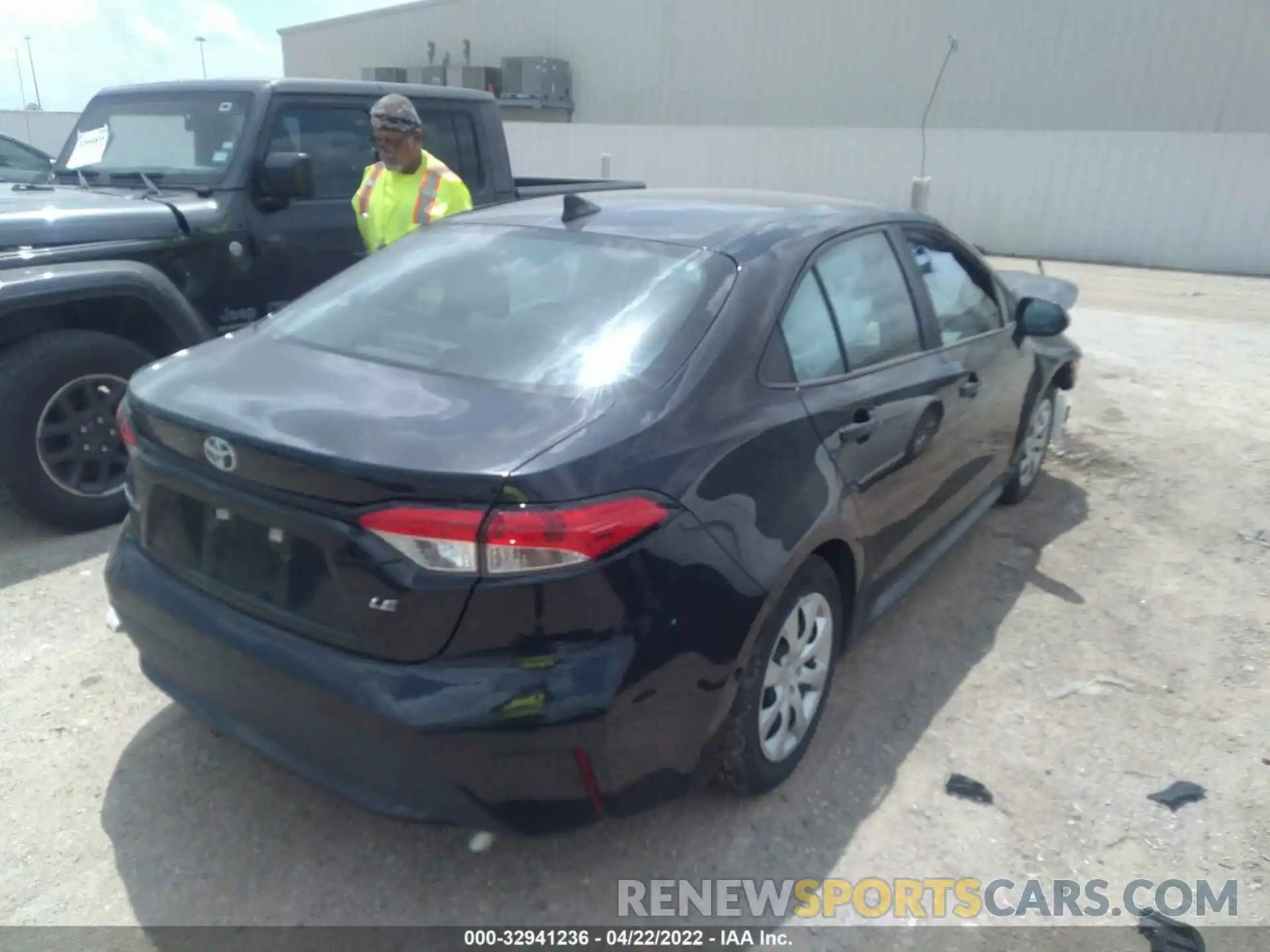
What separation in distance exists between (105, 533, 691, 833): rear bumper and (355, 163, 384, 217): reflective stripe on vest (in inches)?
114

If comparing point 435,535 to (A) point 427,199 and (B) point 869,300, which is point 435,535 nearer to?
(B) point 869,300

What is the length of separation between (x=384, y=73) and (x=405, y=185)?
31137 millimetres

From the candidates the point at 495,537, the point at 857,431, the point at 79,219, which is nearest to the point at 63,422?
the point at 79,219

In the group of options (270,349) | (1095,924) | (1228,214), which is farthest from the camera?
(1228,214)

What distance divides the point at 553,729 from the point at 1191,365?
301 inches

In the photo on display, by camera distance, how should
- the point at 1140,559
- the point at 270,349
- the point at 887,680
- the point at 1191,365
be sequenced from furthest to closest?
the point at 1191,365, the point at 1140,559, the point at 887,680, the point at 270,349

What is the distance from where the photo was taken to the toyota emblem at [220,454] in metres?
2.20

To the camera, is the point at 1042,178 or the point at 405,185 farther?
the point at 1042,178

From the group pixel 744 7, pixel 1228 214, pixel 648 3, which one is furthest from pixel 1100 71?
pixel 648 3

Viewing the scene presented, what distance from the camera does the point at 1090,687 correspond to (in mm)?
3439

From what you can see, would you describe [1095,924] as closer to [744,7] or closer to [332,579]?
[332,579]

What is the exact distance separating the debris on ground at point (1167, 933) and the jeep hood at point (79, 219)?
4788 mm

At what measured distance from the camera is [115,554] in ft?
8.74

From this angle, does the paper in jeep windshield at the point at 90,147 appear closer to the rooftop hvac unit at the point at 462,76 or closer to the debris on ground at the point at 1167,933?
the debris on ground at the point at 1167,933
